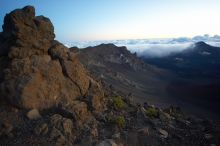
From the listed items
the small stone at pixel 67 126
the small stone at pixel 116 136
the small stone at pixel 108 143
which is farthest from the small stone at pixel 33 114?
the small stone at pixel 116 136

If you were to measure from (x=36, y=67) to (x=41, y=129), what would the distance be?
4468 mm

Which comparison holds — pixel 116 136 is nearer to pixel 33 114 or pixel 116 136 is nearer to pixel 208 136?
pixel 33 114

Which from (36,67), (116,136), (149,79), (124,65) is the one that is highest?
(36,67)

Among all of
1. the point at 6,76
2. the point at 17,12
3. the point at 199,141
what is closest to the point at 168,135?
the point at 199,141

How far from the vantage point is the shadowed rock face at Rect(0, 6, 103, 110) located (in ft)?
60.8

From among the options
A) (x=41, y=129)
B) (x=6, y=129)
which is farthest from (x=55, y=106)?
(x=6, y=129)

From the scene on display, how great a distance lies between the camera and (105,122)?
64.2 feet

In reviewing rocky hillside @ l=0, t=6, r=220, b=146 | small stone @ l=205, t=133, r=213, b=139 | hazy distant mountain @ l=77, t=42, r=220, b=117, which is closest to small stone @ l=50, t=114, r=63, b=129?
rocky hillside @ l=0, t=6, r=220, b=146

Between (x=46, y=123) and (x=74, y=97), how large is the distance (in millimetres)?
3818

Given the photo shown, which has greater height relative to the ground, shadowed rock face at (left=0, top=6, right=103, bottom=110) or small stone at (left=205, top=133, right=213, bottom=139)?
shadowed rock face at (left=0, top=6, right=103, bottom=110)

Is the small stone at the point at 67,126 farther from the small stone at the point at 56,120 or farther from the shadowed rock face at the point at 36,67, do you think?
the shadowed rock face at the point at 36,67

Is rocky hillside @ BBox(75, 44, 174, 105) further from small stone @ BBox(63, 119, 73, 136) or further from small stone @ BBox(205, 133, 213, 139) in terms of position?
small stone @ BBox(63, 119, 73, 136)

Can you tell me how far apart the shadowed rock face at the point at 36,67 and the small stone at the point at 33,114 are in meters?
0.47

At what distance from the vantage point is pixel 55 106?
19281 mm
